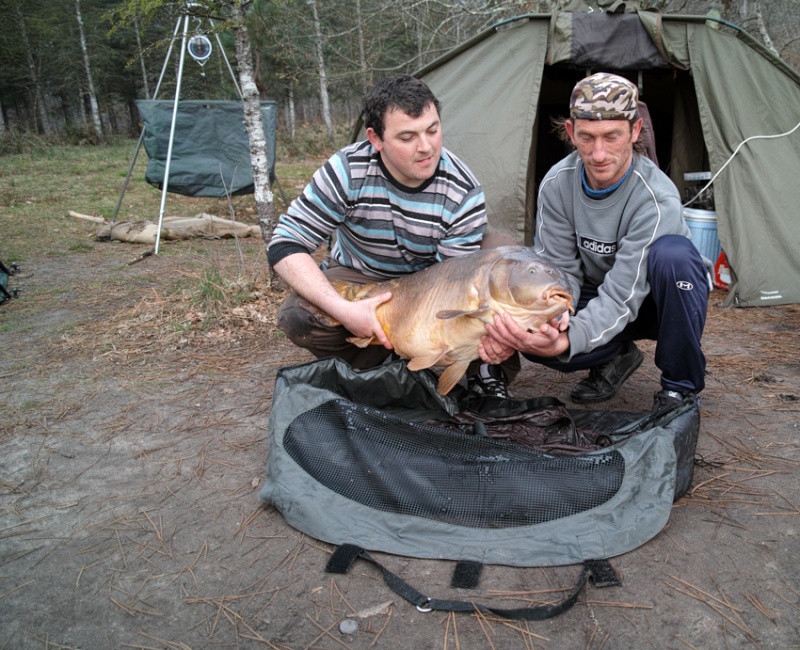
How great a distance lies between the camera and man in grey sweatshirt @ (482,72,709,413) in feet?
8.29

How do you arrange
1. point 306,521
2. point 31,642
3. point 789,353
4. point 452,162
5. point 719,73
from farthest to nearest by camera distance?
point 719,73
point 789,353
point 452,162
point 306,521
point 31,642

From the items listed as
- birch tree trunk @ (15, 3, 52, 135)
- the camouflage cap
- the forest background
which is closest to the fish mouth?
the camouflage cap

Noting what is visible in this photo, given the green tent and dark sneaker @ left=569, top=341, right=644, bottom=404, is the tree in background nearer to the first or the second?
the green tent

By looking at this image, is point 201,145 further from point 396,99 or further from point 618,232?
point 618,232

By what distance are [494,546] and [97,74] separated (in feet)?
121

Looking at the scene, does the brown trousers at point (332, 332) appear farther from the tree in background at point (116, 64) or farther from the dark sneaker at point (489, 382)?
the tree in background at point (116, 64)

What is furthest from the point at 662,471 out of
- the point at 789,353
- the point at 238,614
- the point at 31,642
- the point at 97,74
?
the point at 97,74

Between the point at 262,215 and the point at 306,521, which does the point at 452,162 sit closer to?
the point at 306,521

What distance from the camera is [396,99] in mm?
2633

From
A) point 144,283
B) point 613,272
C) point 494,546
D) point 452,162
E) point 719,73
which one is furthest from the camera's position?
point 144,283

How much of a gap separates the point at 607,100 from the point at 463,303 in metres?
1.02

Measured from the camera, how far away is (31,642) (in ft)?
5.68

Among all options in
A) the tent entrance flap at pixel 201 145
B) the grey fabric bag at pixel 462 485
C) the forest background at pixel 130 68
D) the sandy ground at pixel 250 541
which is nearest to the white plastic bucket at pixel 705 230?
the sandy ground at pixel 250 541

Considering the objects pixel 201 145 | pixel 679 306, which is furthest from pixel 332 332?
pixel 201 145
